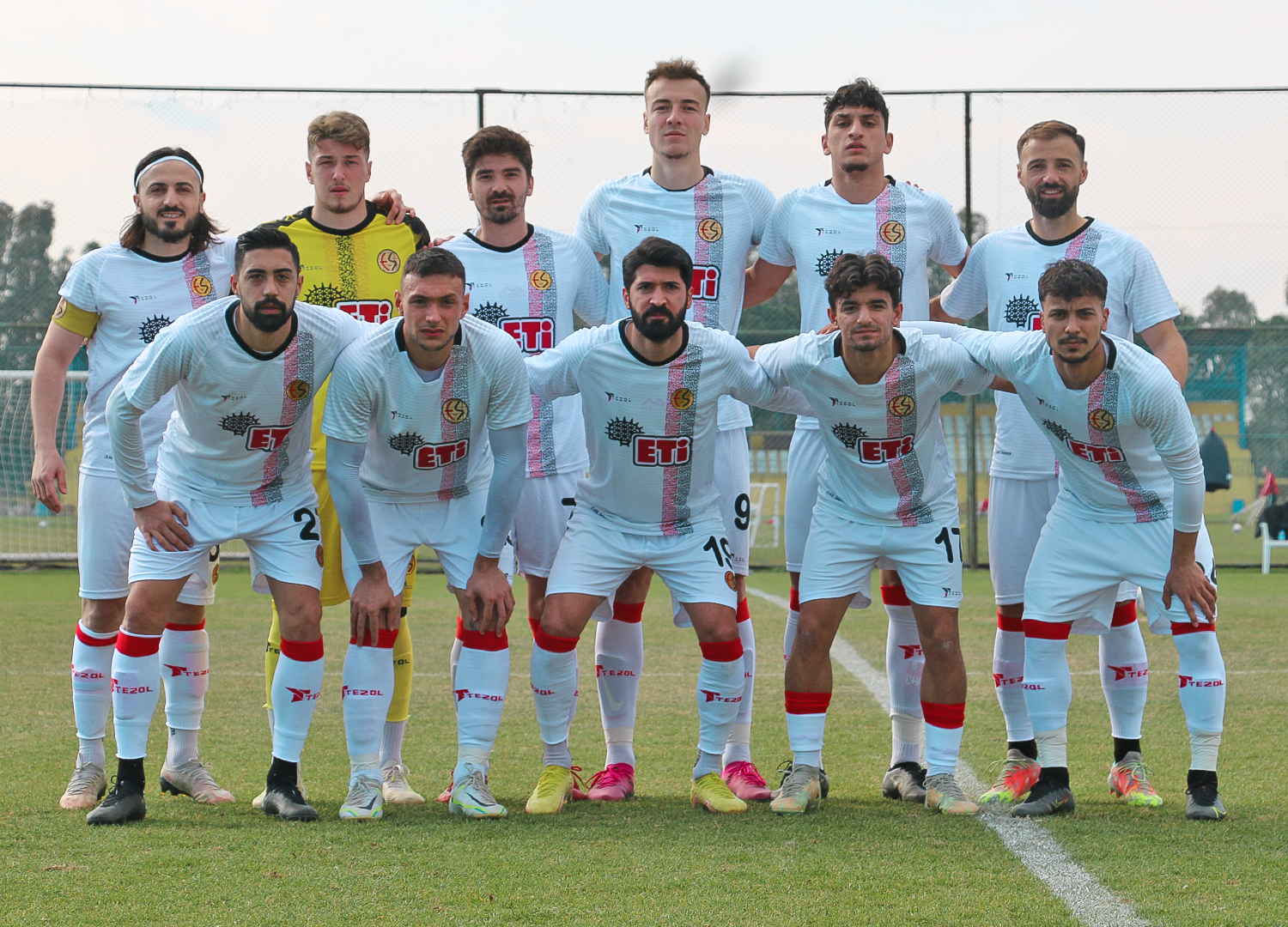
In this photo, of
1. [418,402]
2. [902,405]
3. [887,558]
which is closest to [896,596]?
[887,558]

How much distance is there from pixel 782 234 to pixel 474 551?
5.74 feet

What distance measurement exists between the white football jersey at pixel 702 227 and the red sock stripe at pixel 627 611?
0.79 meters

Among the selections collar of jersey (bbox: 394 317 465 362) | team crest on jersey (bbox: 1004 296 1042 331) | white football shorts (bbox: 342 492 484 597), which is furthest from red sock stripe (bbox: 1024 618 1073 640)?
collar of jersey (bbox: 394 317 465 362)

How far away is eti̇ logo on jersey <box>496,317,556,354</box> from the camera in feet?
15.7

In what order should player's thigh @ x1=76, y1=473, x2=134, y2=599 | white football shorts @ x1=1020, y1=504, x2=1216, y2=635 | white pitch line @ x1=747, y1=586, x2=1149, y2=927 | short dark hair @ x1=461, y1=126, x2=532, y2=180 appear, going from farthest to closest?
1. short dark hair @ x1=461, y1=126, x2=532, y2=180
2. player's thigh @ x1=76, y1=473, x2=134, y2=599
3. white football shorts @ x1=1020, y1=504, x2=1216, y2=635
4. white pitch line @ x1=747, y1=586, x2=1149, y2=927

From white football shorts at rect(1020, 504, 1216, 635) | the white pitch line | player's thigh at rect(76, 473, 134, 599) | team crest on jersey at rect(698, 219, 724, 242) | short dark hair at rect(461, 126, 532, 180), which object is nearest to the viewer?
the white pitch line

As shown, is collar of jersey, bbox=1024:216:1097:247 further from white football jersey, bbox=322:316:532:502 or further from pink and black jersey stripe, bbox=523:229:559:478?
white football jersey, bbox=322:316:532:502

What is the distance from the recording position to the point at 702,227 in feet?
16.0

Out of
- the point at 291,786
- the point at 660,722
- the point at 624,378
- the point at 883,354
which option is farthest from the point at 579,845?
the point at 660,722

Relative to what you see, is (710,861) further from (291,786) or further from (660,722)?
(660,722)

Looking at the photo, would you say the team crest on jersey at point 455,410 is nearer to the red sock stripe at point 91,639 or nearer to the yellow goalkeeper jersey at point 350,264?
the yellow goalkeeper jersey at point 350,264

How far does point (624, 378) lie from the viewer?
4.24 m

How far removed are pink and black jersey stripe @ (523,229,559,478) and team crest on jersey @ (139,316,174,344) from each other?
1333mm

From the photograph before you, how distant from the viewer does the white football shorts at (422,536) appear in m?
A: 4.25
